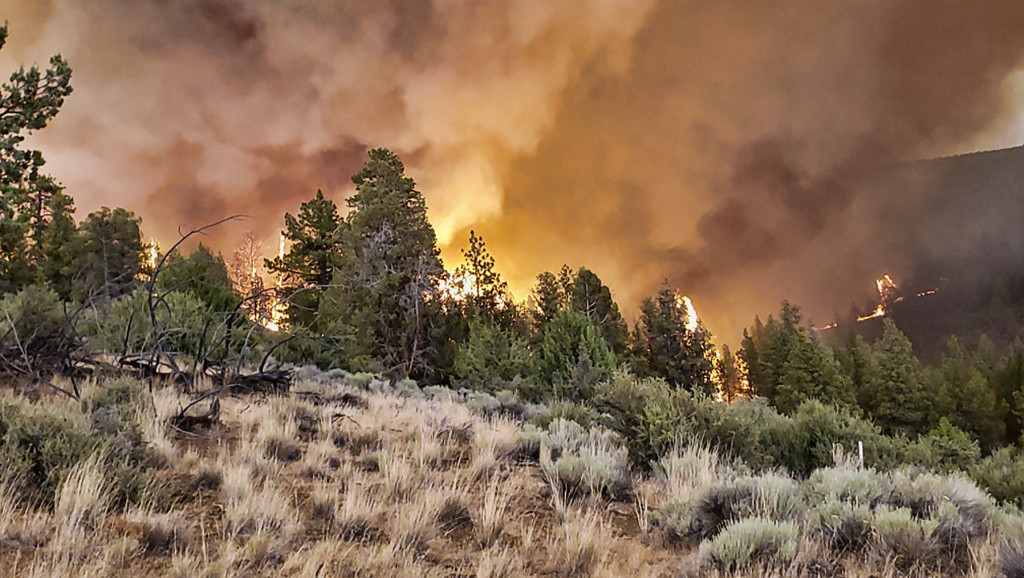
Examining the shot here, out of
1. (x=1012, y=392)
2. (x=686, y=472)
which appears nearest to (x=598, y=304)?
(x=686, y=472)

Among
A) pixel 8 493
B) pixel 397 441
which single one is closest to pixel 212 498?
pixel 8 493

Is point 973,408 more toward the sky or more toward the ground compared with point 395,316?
more toward the ground

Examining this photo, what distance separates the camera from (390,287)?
89.4ft

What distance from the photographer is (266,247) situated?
47969mm

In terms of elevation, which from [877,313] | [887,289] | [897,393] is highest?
[887,289]

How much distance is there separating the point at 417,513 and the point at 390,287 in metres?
24.4

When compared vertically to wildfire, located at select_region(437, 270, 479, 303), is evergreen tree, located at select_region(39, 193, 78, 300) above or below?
above

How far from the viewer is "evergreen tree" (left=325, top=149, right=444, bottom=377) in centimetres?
2680

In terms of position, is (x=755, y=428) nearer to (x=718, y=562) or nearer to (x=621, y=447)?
(x=621, y=447)

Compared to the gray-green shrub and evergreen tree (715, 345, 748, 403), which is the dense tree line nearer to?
the gray-green shrub

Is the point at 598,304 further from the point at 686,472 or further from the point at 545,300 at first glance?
the point at 686,472

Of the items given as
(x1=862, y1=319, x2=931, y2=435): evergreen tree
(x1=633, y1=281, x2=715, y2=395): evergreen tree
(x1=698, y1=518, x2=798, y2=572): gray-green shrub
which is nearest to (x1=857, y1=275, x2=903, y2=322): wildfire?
(x1=862, y1=319, x2=931, y2=435): evergreen tree

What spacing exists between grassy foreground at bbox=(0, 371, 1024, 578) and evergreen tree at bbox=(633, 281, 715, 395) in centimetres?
3501

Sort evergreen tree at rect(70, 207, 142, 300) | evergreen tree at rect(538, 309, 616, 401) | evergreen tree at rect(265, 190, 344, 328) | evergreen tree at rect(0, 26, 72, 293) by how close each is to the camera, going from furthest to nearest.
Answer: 1. evergreen tree at rect(70, 207, 142, 300)
2. evergreen tree at rect(265, 190, 344, 328)
3. evergreen tree at rect(538, 309, 616, 401)
4. evergreen tree at rect(0, 26, 72, 293)
